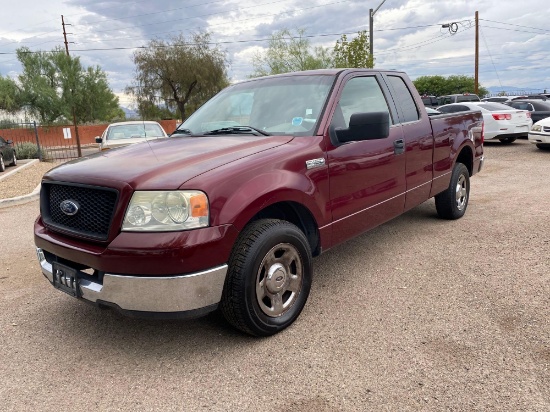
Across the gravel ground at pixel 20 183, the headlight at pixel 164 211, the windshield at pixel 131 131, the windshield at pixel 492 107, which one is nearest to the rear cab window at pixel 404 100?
the headlight at pixel 164 211

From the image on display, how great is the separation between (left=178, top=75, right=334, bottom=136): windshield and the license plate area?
5.39 feet

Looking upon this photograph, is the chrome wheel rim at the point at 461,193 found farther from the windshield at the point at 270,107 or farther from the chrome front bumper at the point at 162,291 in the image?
the chrome front bumper at the point at 162,291

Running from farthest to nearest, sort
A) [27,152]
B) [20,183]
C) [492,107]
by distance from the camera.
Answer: [27,152] → [492,107] → [20,183]

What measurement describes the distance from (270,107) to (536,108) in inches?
657

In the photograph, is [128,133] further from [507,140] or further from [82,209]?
[507,140]

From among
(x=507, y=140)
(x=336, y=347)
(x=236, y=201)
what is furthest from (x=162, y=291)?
(x=507, y=140)

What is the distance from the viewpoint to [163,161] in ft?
9.84

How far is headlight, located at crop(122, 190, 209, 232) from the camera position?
2631mm

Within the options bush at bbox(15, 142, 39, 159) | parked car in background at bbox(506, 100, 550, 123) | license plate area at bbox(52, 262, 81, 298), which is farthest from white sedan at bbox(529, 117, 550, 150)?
bush at bbox(15, 142, 39, 159)

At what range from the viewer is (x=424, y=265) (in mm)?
4348

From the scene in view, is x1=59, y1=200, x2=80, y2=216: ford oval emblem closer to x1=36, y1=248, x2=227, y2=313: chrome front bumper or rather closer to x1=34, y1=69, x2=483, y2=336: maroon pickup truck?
x1=34, y1=69, x2=483, y2=336: maroon pickup truck

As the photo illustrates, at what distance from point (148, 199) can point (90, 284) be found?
0.67 metres

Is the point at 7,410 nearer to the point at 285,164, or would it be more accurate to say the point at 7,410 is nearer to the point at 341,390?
the point at 341,390

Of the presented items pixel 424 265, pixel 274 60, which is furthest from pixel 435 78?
pixel 424 265
